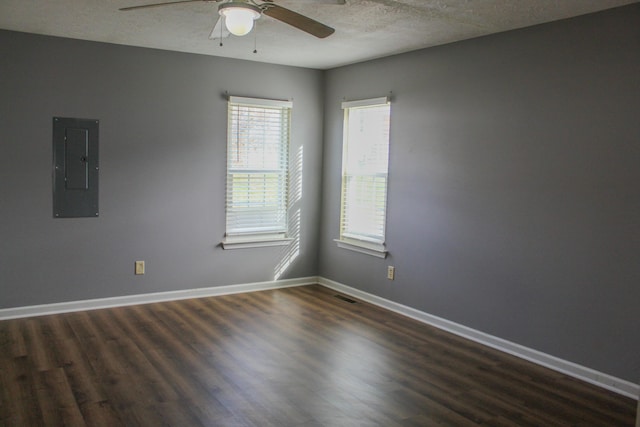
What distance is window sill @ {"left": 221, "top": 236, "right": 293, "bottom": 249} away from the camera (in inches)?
216

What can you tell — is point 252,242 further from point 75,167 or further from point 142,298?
point 75,167

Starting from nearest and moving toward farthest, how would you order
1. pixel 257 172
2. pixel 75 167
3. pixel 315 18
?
1. pixel 315 18
2. pixel 75 167
3. pixel 257 172

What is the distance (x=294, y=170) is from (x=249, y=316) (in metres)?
1.79

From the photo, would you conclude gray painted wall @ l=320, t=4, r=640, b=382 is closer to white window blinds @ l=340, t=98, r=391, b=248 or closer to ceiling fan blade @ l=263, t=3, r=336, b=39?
white window blinds @ l=340, t=98, r=391, b=248

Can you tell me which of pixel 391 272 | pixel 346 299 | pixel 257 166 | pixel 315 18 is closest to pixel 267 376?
pixel 391 272

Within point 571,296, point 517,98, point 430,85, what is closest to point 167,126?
point 430,85

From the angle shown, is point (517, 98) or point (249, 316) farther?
point (249, 316)

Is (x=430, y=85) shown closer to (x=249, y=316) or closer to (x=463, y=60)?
(x=463, y=60)

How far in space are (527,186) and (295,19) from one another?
6.83 feet

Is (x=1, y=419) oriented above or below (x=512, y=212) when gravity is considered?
below

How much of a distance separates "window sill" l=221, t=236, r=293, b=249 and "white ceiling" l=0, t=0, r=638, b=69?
6.08 ft

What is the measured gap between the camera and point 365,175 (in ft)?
17.9

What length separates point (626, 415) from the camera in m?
3.08

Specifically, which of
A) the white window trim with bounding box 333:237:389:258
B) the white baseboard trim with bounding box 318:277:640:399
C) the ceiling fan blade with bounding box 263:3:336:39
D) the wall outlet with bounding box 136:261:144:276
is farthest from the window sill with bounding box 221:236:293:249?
the ceiling fan blade with bounding box 263:3:336:39
